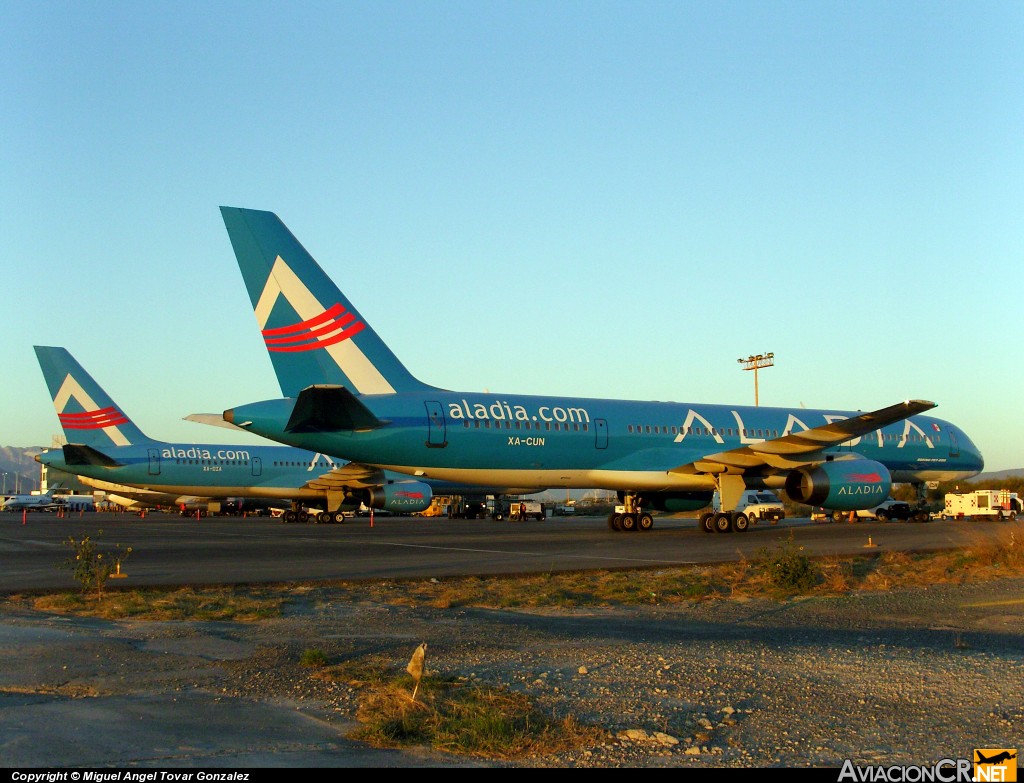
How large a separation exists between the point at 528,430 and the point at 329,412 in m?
6.02

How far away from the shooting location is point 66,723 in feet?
16.9

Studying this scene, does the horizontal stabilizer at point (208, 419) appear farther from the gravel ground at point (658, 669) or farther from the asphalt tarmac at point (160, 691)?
the gravel ground at point (658, 669)

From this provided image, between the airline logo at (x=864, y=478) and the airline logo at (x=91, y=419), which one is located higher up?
the airline logo at (x=91, y=419)

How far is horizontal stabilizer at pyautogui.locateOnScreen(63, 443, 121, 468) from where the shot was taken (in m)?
38.6

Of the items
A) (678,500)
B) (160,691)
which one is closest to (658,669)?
(160,691)

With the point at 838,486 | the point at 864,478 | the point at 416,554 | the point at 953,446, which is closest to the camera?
the point at 416,554

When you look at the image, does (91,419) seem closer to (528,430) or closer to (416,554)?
(528,430)

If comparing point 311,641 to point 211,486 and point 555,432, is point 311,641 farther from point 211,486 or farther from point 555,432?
point 211,486

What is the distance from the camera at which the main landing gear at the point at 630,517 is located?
29016 millimetres

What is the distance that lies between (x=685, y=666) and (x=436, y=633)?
269 cm

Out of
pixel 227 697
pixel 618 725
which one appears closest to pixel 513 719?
pixel 618 725

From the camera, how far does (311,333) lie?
22.4 metres

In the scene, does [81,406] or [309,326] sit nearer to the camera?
[309,326]

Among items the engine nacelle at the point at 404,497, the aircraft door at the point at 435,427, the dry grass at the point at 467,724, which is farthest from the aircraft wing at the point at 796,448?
the dry grass at the point at 467,724
